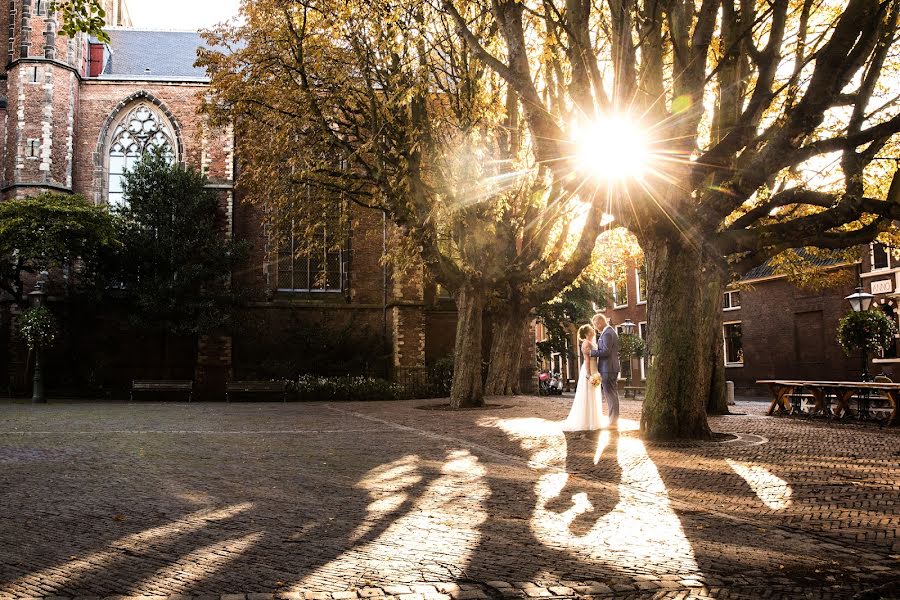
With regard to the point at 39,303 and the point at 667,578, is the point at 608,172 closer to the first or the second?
the point at 667,578

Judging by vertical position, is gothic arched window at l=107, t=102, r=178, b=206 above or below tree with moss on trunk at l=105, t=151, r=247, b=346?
above

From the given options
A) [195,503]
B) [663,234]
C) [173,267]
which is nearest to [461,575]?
[195,503]

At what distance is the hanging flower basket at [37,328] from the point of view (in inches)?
816

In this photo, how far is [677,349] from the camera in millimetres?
10133

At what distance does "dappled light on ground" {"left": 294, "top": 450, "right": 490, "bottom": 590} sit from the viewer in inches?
162

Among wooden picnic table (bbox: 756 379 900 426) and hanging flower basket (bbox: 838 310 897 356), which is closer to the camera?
wooden picnic table (bbox: 756 379 900 426)

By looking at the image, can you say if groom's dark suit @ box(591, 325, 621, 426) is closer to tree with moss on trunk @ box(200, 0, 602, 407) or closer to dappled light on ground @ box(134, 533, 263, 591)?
tree with moss on trunk @ box(200, 0, 602, 407)

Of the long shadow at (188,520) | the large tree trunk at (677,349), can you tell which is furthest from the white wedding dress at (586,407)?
the long shadow at (188,520)

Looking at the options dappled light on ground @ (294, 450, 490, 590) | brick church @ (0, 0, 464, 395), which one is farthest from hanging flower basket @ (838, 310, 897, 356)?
brick church @ (0, 0, 464, 395)

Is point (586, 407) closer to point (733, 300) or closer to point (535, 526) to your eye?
point (535, 526)

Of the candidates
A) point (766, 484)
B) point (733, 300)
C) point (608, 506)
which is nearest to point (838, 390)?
point (766, 484)

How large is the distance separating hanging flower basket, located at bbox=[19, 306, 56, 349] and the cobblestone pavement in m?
11.6

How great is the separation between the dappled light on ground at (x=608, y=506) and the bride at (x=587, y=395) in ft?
4.24

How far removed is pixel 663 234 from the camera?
1028 cm
